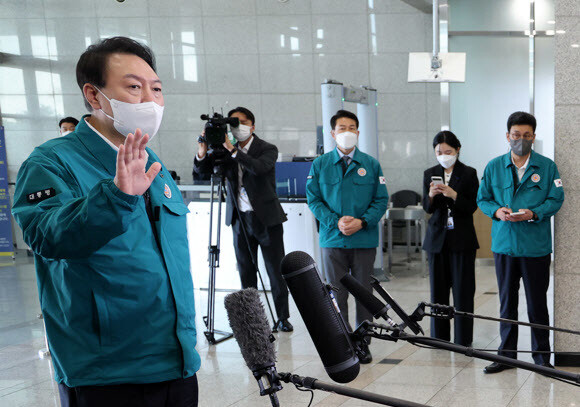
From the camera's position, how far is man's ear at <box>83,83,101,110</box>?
1.60 metres

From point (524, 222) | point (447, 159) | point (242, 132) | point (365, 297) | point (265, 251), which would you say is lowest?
point (265, 251)

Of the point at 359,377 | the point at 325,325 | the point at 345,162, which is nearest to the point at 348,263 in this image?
the point at 345,162

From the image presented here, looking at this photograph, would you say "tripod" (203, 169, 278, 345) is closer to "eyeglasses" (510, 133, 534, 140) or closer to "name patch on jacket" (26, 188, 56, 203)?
"eyeglasses" (510, 133, 534, 140)

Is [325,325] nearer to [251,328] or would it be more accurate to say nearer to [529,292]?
[251,328]

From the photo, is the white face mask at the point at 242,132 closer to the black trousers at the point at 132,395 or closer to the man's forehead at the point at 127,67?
the man's forehead at the point at 127,67

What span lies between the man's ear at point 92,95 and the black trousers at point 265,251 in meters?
3.66

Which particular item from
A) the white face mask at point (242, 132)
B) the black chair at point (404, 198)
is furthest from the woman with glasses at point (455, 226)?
the black chair at point (404, 198)

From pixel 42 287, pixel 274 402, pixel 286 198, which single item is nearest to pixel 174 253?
pixel 42 287

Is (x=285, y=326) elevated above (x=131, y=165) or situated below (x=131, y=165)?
below

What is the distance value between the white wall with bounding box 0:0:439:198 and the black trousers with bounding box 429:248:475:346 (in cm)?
523

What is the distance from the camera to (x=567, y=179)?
13.3ft

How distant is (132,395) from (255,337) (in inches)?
14.8

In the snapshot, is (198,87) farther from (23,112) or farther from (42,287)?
(42,287)

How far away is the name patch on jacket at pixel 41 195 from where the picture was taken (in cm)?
139
